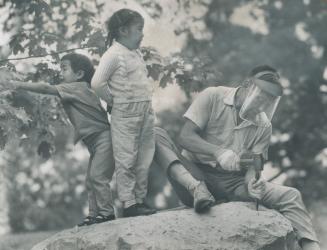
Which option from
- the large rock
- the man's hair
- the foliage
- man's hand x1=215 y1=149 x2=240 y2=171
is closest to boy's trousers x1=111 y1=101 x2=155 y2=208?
the large rock

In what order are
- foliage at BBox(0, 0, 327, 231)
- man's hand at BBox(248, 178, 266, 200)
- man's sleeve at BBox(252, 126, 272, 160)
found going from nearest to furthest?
man's hand at BBox(248, 178, 266, 200) < man's sleeve at BBox(252, 126, 272, 160) < foliage at BBox(0, 0, 327, 231)

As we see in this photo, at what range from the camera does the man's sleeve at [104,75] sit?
7059mm

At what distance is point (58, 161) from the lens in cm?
2650

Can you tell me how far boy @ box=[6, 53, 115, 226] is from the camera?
7.17 meters

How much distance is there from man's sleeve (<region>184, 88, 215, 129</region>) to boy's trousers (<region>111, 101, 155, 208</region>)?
53cm

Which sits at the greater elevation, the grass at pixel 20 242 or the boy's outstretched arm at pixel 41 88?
the boy's outstretched arm at pixel 41 88

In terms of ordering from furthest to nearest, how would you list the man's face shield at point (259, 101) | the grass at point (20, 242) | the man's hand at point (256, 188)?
1. the grass at point (20, 242)
2. the man's face shield at point (259, 101)
3. the man's hand at point (256, 188)

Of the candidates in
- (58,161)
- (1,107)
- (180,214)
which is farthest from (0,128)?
(58,161)

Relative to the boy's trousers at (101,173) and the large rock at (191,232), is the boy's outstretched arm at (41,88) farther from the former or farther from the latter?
the large rock at (191,232)

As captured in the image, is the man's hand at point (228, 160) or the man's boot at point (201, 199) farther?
the man's hand at point (228, 160)

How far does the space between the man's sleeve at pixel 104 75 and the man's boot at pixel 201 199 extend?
1171mm

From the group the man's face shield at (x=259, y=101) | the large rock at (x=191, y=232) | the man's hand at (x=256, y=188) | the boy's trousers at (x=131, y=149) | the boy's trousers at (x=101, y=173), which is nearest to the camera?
the large rock at (x=191, y=232)

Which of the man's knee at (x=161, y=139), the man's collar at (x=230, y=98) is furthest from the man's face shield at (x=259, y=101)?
the man's knee at (x=161, y=139)

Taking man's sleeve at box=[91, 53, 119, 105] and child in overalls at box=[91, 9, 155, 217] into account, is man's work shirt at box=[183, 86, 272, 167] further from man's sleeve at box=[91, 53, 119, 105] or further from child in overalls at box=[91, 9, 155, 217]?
man's sleeve at box=[91, 53, 119, 105]
